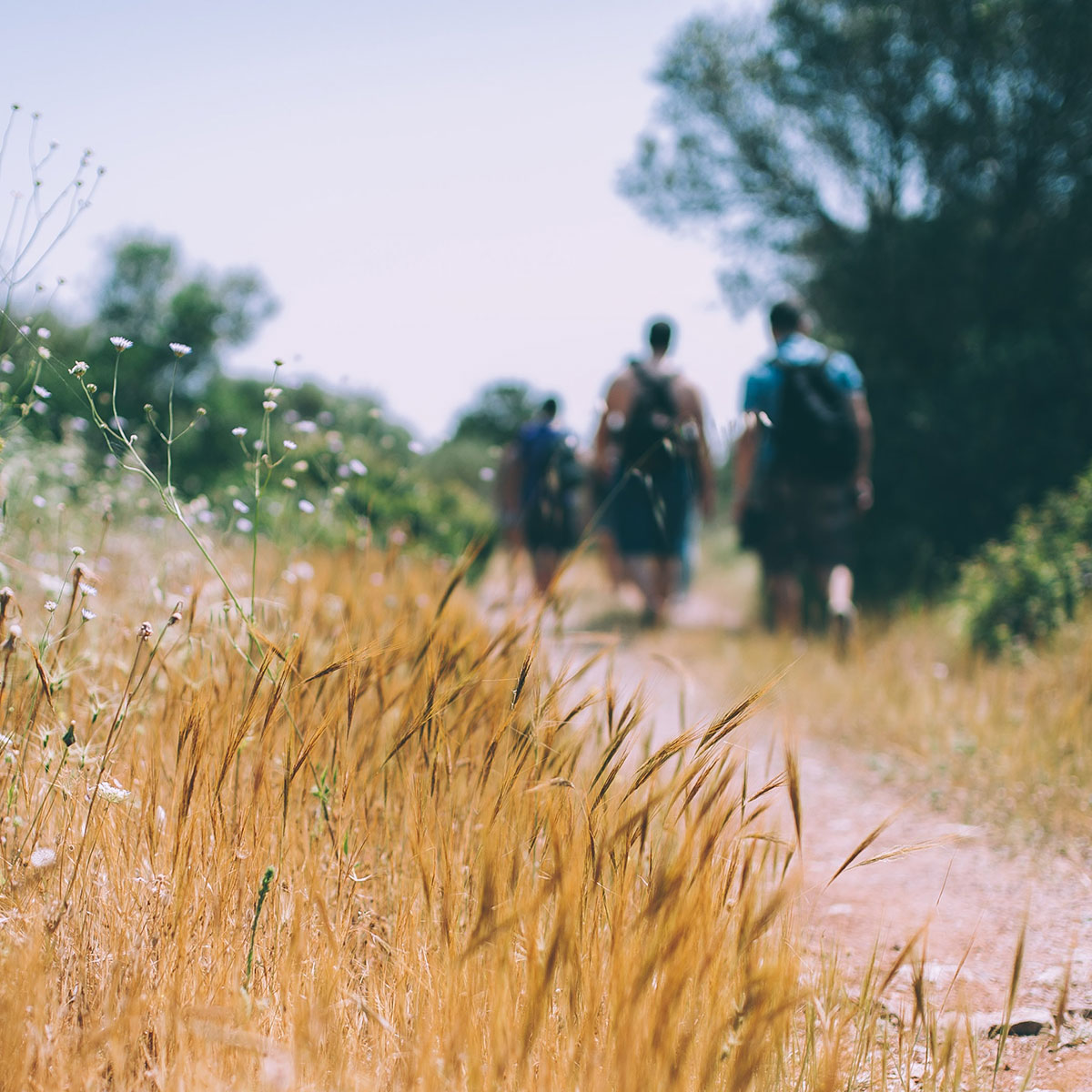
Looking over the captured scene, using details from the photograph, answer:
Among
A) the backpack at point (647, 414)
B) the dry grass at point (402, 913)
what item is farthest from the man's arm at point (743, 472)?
the dry grass at point (402, 913)

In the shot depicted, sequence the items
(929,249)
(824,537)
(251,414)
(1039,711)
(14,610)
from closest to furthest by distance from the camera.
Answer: (14,610) < (1039,711) < (824,537) < (929,249) < (251,414)

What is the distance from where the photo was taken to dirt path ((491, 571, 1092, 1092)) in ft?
6.30

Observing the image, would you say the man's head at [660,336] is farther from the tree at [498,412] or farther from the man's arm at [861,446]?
the tree at [498,412]

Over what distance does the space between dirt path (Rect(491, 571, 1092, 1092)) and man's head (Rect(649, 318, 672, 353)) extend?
140 inches

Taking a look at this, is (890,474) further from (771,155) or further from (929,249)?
(771,155)

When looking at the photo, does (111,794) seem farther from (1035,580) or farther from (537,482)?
(537,482)

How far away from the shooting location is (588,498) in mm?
7926

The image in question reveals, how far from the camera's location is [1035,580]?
16.8ft

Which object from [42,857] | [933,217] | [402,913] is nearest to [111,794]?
[42,857]

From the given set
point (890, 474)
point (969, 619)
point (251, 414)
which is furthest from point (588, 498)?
point (251, 414)

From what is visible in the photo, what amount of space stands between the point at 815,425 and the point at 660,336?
58.1 inches

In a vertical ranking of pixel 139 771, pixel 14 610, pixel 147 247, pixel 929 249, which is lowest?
pixel 139 771

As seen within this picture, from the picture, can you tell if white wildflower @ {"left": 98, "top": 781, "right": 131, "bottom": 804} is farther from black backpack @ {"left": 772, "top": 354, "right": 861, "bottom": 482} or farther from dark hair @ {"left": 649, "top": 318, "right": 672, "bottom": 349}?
dark hair @ {"left": 649, "top": 318, "right": 672, "bottom": 349}

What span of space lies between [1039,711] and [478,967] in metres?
3.15
